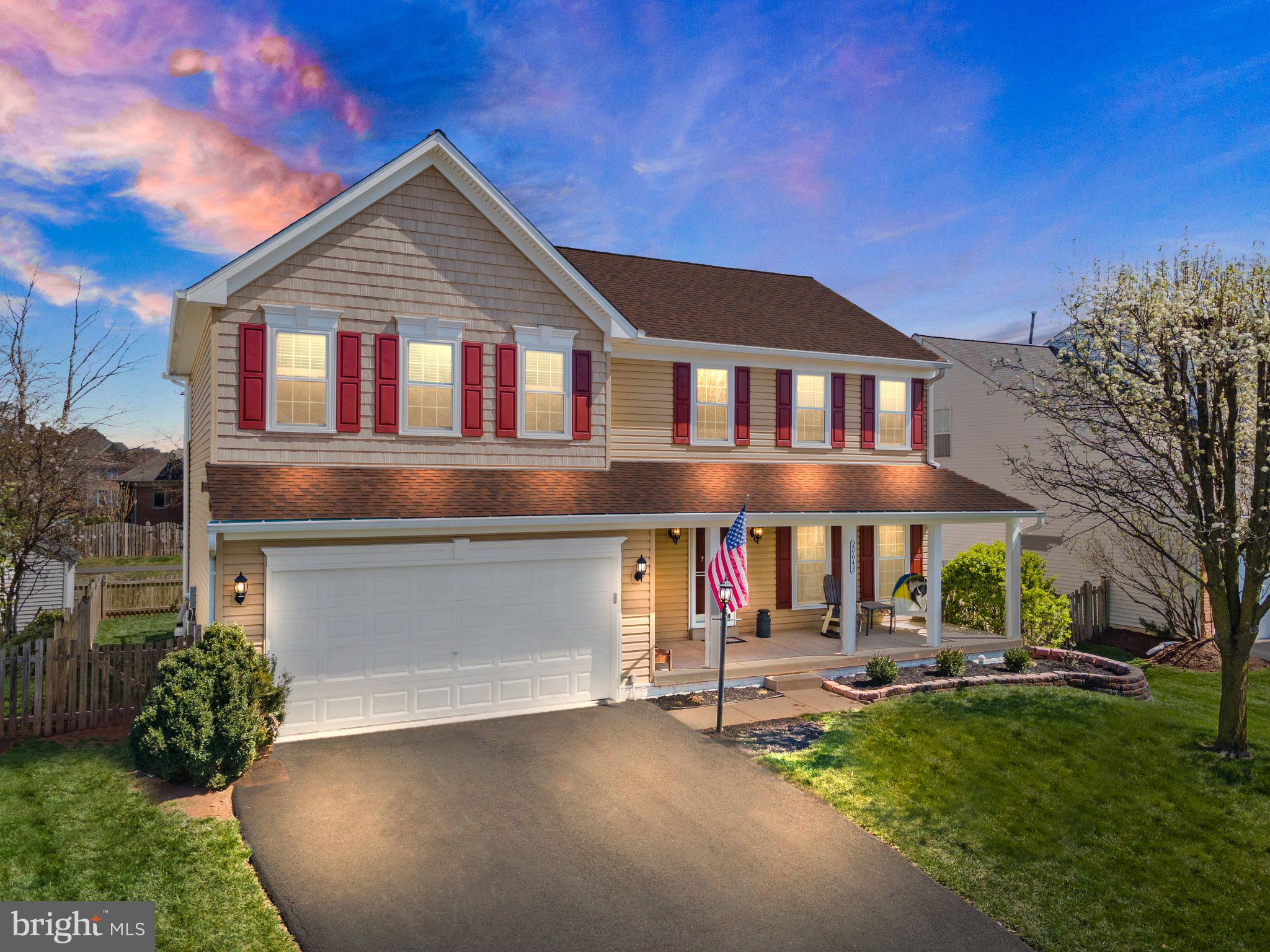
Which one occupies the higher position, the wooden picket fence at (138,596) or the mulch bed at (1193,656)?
the wooden picket fence at (138,596)

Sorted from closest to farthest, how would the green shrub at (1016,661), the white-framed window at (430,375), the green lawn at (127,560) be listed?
the white-framed window at (430,375) → the green shrub at (1016,661) → the green lawn at (127,560)

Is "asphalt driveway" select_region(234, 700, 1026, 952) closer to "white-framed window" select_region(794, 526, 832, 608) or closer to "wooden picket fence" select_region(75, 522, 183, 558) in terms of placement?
"white-framed window" select_region(794, 526, 832, 608)

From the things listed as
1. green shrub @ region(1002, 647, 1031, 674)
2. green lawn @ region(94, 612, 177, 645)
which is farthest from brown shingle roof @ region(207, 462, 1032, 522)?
green lawn @ region(94, 612, 177, 645)

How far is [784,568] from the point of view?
17688 millimetres

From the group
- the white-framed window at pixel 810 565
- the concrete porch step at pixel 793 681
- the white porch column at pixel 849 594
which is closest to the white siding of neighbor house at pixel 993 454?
the white-framed window at pixel 810 565

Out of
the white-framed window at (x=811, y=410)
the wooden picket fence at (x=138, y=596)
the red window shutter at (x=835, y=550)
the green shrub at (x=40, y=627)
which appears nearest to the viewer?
the green shrub at (x=40, y=627)

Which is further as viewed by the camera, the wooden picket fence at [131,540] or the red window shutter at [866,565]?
the wooden picket fence at [131,540]

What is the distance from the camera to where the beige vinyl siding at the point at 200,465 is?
465 inches

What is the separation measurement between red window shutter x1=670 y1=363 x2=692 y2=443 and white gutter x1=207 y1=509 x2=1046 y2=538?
8.62 feet

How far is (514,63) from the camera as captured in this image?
2077 cm

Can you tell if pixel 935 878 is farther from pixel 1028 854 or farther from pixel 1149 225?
pixel 1149 225

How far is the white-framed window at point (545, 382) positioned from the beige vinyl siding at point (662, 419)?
1835mm

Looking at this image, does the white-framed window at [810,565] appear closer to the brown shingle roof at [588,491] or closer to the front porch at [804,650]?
the front porch at [804,650]

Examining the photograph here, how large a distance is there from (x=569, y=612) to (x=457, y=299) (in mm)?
5772
